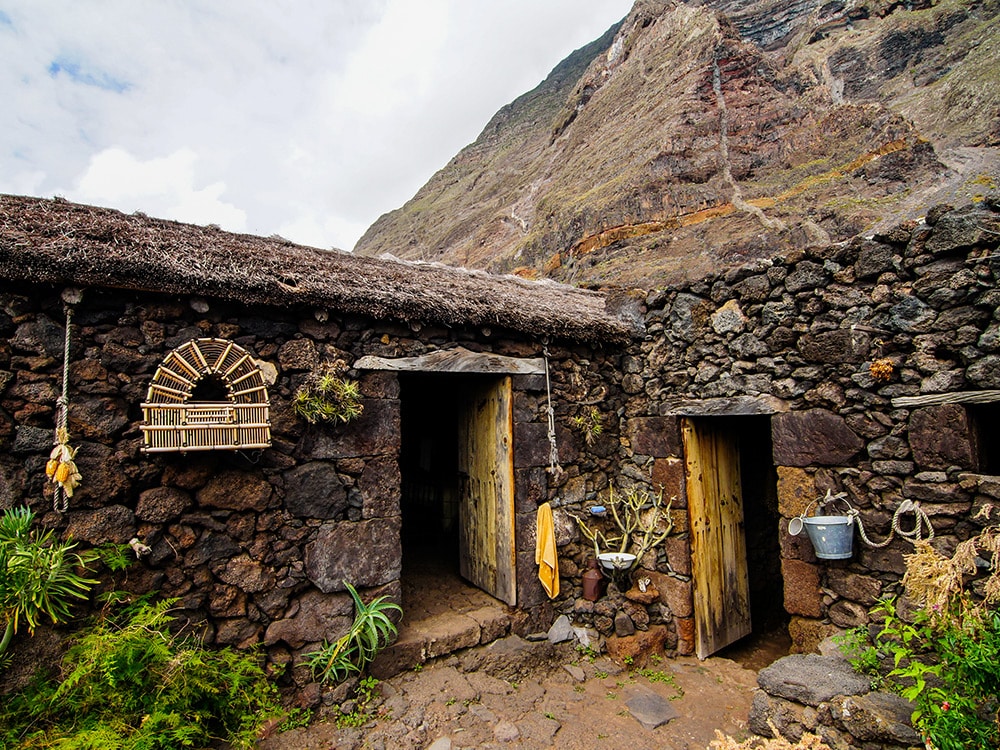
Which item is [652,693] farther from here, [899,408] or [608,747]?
[899,408]

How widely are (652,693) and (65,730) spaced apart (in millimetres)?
4041

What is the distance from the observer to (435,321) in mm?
4516

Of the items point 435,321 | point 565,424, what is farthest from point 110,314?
point 565,424

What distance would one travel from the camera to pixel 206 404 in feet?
11.0

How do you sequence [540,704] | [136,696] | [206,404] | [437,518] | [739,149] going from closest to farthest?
[136,696] < [206,404] < [540,704] < [437,518] < [739,149]

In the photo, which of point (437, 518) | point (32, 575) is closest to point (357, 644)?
point (32, 575)

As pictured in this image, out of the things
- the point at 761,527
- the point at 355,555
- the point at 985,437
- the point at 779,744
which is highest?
the point at 985,437

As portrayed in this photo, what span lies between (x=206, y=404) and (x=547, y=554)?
3183 millimetres

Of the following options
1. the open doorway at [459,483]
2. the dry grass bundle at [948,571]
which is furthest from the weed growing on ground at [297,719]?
the dry grass bundle at [948,571]

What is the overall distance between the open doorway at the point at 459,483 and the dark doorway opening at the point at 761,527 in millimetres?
2777

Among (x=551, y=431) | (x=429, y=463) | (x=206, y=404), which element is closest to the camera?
(x=206, y=404)

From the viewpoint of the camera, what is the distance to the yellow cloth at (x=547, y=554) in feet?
16.0

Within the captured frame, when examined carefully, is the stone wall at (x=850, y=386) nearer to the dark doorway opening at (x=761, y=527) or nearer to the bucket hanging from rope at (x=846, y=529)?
the bucket hanging from rope at (x=846, y=529)

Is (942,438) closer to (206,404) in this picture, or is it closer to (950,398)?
(950,398)
